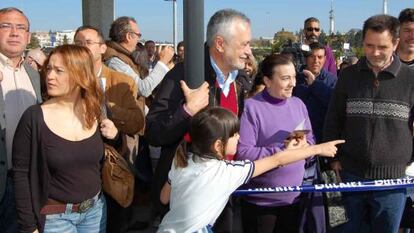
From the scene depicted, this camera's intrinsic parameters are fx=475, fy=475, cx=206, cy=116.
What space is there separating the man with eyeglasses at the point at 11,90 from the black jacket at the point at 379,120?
2.05m

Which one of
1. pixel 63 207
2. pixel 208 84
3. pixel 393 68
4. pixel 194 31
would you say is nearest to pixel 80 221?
pixel 63 207

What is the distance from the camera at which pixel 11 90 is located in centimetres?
294

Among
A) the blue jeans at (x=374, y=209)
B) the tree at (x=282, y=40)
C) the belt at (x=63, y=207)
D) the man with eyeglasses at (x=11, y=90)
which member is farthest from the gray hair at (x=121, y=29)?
the tree at (x=282, y=40)

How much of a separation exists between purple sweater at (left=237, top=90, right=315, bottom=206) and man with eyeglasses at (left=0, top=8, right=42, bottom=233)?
1357 mm

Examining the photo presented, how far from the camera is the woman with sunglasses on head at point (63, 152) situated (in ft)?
7.67

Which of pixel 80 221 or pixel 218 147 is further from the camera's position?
pixel 80 221

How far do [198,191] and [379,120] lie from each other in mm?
1334

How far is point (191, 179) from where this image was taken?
2354 mm

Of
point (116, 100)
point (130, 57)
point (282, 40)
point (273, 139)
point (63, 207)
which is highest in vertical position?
point (282, 40)

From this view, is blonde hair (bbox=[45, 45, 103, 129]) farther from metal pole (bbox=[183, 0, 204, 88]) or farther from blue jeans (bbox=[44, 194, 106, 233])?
metal pole (bbox=[183, 0, 204, 88])

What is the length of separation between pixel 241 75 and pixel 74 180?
1327 millimetres

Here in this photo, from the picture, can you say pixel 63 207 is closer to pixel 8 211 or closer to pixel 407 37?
pixel 8 211

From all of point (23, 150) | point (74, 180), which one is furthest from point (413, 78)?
point (23, 150)

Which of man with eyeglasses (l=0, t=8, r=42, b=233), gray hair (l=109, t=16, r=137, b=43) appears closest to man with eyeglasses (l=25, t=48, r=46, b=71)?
gray hair (l=109, t=16, r=137, b=43)
